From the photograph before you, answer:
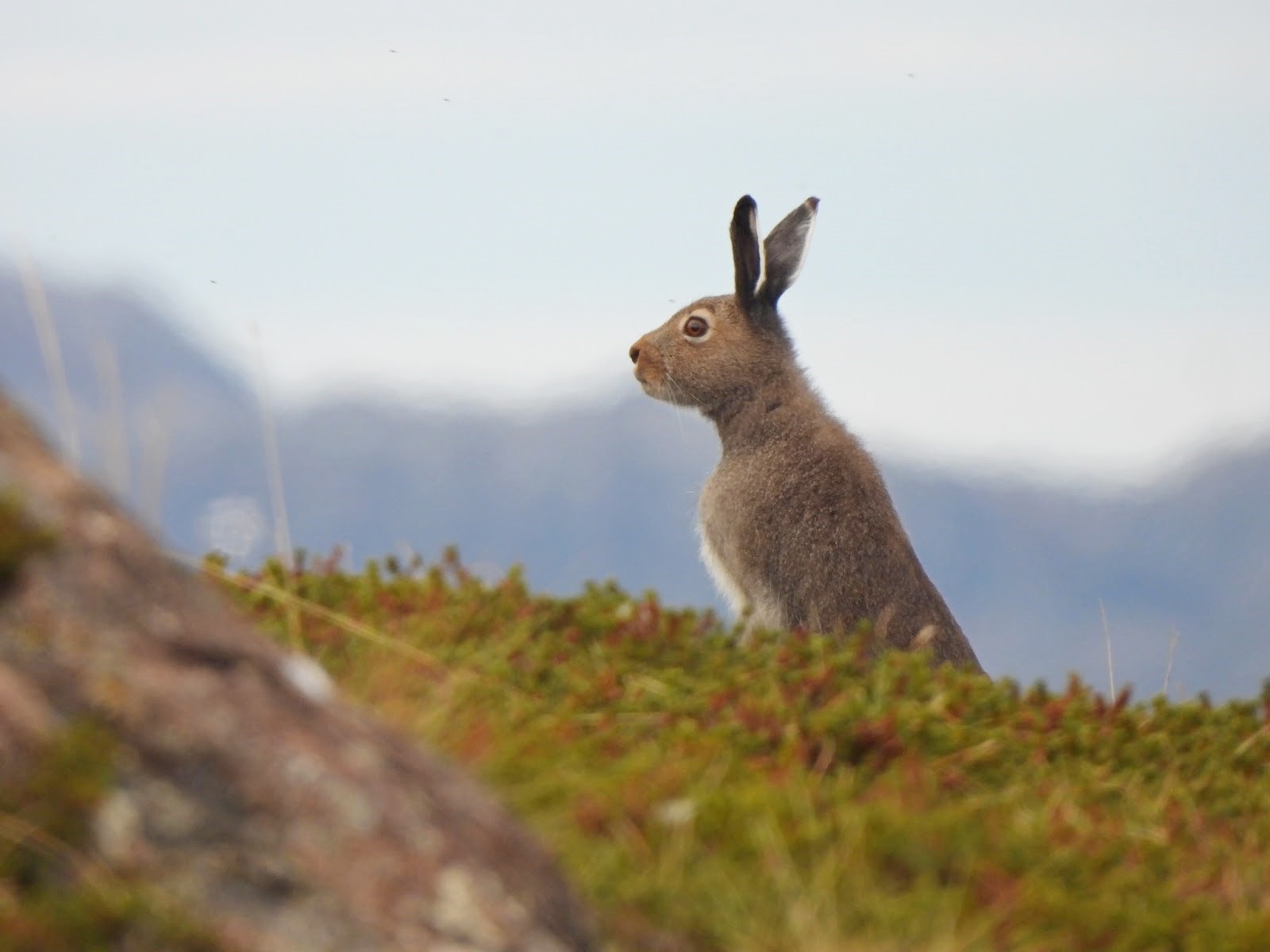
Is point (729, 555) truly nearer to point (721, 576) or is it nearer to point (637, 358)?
point (721, 576)

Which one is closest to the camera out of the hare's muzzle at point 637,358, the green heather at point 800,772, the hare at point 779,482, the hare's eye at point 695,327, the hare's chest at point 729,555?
the green heather at point 800,772

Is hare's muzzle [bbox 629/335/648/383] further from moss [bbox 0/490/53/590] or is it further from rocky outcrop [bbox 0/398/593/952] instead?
moss [bbox 0/490/53/590]

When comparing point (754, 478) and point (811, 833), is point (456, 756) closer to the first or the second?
point (811, 833)

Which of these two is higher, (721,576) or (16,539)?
(721,576)

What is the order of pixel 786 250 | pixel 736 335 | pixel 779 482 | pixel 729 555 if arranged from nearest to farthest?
1. pixel 779 482
2. pixel 729 555
3. pixel 786 250
4. pixel 736 335

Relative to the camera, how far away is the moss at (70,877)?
4648 mm

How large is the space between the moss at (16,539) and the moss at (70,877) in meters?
0.53

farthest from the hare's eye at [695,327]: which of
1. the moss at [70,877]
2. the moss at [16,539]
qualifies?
the moss at [70,877]

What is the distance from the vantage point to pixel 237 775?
4668 millimetres

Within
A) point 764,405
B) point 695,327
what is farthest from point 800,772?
point 695,327

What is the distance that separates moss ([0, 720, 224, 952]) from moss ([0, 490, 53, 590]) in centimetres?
53

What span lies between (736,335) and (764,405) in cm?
69

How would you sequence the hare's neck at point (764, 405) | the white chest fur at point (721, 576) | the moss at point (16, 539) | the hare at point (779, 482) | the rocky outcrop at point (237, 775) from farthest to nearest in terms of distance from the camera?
the hare's neck at point (764, 405) < the white chest fur at point (721, 576) < the hare at point (779, 482) < the moss at point (16, 539) < the rocky outcrop at point (237, 775)

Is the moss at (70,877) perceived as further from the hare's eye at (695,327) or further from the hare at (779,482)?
the hare's eye at (695,327)
